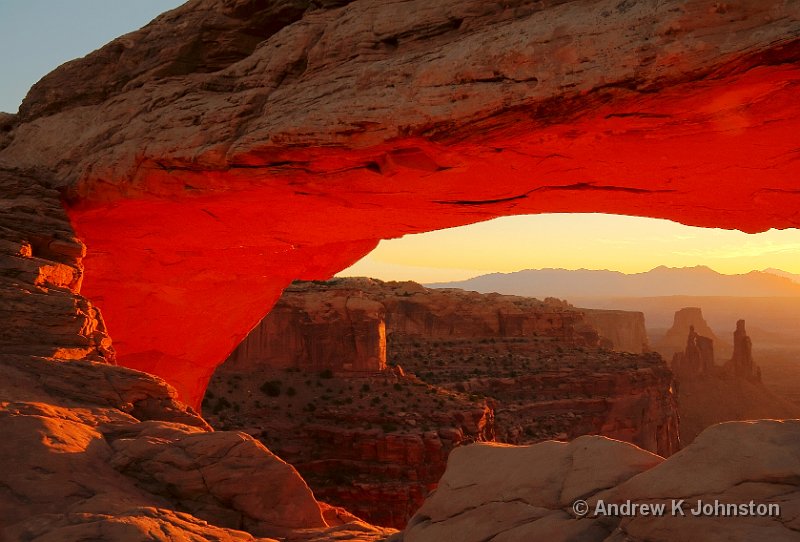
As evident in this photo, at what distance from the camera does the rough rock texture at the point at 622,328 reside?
92.4 m

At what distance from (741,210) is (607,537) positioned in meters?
7.26

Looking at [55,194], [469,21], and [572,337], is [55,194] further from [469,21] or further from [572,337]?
[572,337]

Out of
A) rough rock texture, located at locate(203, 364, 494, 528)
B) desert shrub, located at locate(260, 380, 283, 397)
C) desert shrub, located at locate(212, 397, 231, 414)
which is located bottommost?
rough rock texture, located at locate(203, 364, 494, 528)

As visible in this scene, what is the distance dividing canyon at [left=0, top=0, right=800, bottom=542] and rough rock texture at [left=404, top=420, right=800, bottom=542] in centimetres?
2

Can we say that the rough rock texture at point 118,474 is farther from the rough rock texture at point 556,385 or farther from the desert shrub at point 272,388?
the rough rock texture at point 556,385

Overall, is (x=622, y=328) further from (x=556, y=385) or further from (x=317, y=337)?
(x=317, y=337)

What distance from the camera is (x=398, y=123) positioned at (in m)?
8.12

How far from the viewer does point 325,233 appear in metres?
12.8

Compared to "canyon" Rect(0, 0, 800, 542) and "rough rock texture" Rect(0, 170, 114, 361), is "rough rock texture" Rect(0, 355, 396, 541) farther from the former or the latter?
"rough rock texture" Rect(0, 170, 114, 361)

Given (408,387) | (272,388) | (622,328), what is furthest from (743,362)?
(272,388)

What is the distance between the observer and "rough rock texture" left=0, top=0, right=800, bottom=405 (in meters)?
6.89

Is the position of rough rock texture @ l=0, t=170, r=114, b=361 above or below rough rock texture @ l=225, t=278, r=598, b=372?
above

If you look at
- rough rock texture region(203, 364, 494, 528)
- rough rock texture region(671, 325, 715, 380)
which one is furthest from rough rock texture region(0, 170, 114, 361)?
rough rock texture region(671, 325, 715, 380)

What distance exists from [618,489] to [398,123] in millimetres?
5133
